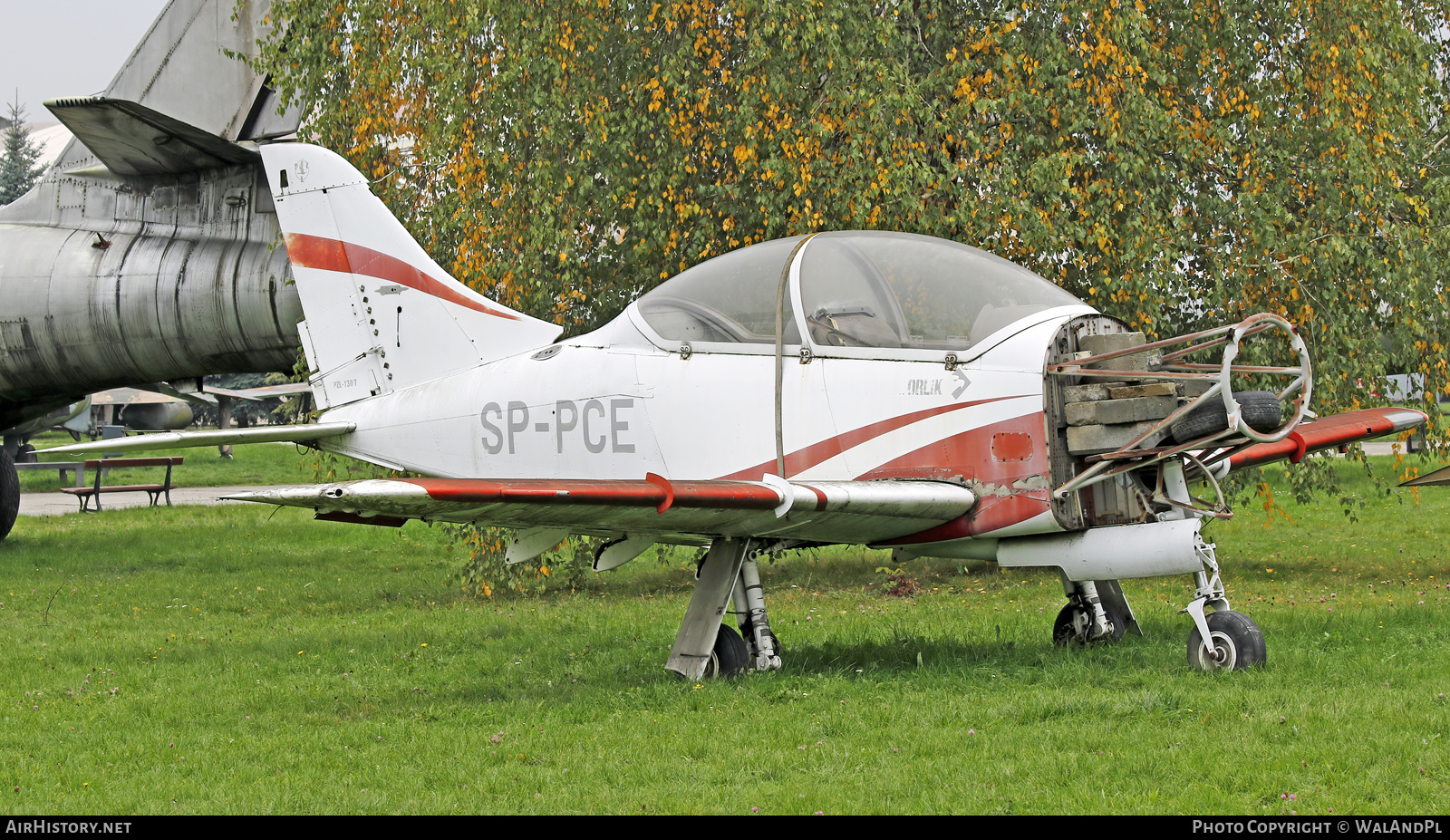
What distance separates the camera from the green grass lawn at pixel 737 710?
486cm

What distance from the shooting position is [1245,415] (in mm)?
6297

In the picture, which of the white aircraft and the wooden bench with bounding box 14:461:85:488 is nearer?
the white aircraft

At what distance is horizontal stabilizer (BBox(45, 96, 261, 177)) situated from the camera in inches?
479

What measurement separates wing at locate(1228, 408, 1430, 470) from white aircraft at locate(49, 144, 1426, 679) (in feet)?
0.08

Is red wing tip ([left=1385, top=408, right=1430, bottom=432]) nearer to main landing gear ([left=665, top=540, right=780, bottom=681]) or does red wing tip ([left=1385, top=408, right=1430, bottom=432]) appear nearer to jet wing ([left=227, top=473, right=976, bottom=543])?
jet wing ([left=227, top=473, right=976, bottom=543])

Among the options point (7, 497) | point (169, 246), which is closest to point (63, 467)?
point (7, 497)

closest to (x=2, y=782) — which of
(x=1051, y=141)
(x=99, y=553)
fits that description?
(x=1051, y=141)

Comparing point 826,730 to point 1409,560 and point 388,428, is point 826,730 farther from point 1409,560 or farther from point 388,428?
point 1409,560

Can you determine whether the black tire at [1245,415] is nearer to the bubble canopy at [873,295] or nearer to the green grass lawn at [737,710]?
the bubble canopy at [873,295]

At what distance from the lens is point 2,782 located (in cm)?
561

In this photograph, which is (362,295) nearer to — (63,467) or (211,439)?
(211,439)

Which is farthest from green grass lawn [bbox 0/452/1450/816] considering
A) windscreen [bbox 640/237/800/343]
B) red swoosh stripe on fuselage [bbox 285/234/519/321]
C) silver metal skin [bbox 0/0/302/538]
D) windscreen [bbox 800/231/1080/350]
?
silver metal skin [bbox 0/0/302/538]

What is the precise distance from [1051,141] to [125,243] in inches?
439

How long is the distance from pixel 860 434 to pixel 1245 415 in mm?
2009
